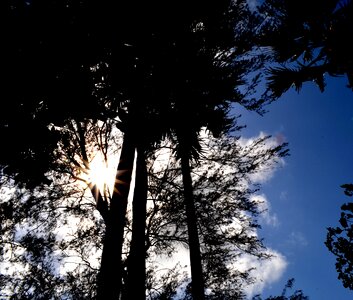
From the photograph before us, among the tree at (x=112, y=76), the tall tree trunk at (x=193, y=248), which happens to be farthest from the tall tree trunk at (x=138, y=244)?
the tall tree trunk at (x=193, y=248)

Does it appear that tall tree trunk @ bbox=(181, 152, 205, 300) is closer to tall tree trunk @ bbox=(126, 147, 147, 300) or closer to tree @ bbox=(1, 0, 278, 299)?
tree @ bbox=(1, 0, 278, 299)

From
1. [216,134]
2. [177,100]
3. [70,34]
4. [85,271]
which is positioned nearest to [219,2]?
[177,100]

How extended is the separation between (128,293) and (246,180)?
5176mm

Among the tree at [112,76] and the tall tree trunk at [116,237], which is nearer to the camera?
the tree at [112,76]

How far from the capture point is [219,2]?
7.21m

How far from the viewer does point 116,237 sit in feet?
22.7

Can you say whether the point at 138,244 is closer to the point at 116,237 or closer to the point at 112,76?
the point at 116,237

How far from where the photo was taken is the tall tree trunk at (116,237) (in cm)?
648

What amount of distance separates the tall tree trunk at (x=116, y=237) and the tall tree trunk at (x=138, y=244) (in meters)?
0.36

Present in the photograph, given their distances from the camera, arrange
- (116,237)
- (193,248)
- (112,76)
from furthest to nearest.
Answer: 1. (193,248)
2. (116,237)
3. (112,76)

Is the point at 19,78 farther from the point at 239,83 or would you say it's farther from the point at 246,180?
the point at 246,180

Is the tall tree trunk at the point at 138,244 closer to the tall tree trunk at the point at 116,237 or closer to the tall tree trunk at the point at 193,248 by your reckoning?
the tall tree trunk at the point at 116,237

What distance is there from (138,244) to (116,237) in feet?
2.69

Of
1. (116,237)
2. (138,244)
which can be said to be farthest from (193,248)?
(116,237)
